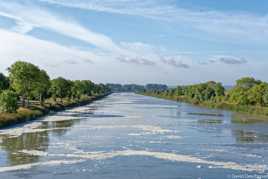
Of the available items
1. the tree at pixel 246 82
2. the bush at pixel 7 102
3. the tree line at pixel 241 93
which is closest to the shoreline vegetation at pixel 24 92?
the bush at pixel 7 102

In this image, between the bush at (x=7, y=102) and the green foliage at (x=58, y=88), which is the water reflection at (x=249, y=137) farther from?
the green foliage at (x=58, y=88)

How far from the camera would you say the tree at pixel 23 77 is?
5219cm

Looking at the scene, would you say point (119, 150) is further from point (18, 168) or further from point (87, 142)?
point (18, 168)

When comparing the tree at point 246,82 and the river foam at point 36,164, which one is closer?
the river foam at point 36,164

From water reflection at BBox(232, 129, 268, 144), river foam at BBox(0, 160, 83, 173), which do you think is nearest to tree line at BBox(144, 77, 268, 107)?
water reflection at BBox(232, 129, 268, 144)

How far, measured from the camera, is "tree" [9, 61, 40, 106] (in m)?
52.2

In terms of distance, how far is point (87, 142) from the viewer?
28.4m

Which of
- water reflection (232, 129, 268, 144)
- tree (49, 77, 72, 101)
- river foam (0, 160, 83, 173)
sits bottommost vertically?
river foam (0, 160, 83, 173)

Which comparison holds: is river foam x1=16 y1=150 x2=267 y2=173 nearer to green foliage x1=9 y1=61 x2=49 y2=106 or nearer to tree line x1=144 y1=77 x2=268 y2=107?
green foliage x1=9 y1=61 x2=49 y2=106

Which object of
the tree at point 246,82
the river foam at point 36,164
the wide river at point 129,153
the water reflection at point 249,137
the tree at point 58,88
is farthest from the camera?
the tree at point 246,82

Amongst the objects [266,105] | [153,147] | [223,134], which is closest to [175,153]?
[153,147]

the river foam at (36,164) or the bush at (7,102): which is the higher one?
the bush at (7,102)

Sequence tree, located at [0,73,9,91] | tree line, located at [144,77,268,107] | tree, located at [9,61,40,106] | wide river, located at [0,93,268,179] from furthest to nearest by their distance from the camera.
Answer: tree line, located at [144,77,268,107], tree, located at [0,73,9,91], tree, located at [9,61,40,106], wide river, located at [0,93,268,179]

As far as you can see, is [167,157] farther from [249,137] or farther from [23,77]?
[23,77]
